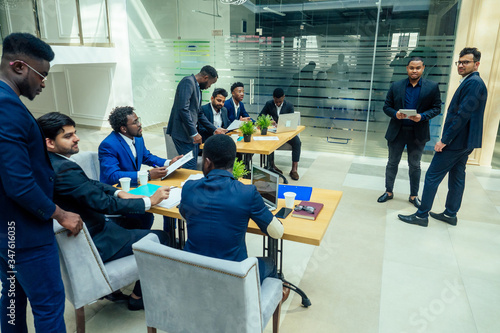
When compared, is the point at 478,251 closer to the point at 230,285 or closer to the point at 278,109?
the point at 230,285

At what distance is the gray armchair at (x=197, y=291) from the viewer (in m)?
1.49

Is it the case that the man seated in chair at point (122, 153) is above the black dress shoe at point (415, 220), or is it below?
above

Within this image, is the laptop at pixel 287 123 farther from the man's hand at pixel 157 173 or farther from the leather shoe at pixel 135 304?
the leather shoe at pixel 135 304

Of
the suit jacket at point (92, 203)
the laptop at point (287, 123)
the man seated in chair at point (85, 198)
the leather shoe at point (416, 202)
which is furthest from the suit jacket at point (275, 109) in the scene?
the suit jacket at point (92, 203)

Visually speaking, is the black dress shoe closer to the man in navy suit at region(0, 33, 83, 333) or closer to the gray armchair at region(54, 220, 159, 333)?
the gray armchair at region(54, 220, 159, 333)

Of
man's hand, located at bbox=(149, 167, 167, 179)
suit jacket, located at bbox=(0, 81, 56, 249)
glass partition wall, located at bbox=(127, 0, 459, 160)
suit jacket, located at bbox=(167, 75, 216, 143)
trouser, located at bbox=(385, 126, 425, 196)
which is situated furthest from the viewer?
glass partition wall, located at bbox=(127, 0, 459, 160)

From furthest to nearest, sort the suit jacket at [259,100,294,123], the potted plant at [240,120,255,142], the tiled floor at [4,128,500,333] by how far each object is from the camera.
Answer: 1. the suit jacket at [259,100,294,123]
2. the potted plant at [240,120,255,142]
3. the tiled floor at [4,128,500,333]

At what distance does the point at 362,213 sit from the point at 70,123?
3.32 metres

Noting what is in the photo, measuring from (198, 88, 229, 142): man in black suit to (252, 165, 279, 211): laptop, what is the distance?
2343 mm

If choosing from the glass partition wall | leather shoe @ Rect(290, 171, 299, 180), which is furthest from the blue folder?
the glass partition wall

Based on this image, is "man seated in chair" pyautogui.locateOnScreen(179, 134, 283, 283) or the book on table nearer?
"man seated in chair" pyautogui.locateOnScreen(179, 134, 283, 283)

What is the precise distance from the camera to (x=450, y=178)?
12.8 ft

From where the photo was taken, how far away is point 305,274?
302 cm

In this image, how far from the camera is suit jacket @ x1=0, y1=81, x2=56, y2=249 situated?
1.46 m
